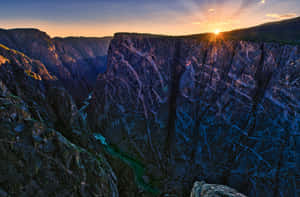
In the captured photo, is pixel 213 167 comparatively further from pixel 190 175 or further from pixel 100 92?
pixel 100 92

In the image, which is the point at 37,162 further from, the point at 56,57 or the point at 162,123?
the point at 56,57

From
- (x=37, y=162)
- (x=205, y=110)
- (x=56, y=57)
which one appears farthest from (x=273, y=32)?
(x=56, y=57)

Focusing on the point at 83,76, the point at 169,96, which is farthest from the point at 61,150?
the point at 83,76

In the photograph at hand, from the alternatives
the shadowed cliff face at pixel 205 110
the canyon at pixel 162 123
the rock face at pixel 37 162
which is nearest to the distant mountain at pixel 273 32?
the canyon at pixel 162 123

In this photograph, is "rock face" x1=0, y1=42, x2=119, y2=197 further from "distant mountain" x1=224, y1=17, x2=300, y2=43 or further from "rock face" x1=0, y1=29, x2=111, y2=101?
"rock face" x1=0, y1=29, x2=111, y2=101

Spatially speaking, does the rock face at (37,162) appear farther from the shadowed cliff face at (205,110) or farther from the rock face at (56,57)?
the rock face at (56,57)

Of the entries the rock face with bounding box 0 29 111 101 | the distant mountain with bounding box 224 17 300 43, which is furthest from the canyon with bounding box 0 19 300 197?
the rock face with bounding box 0 29 111 101
